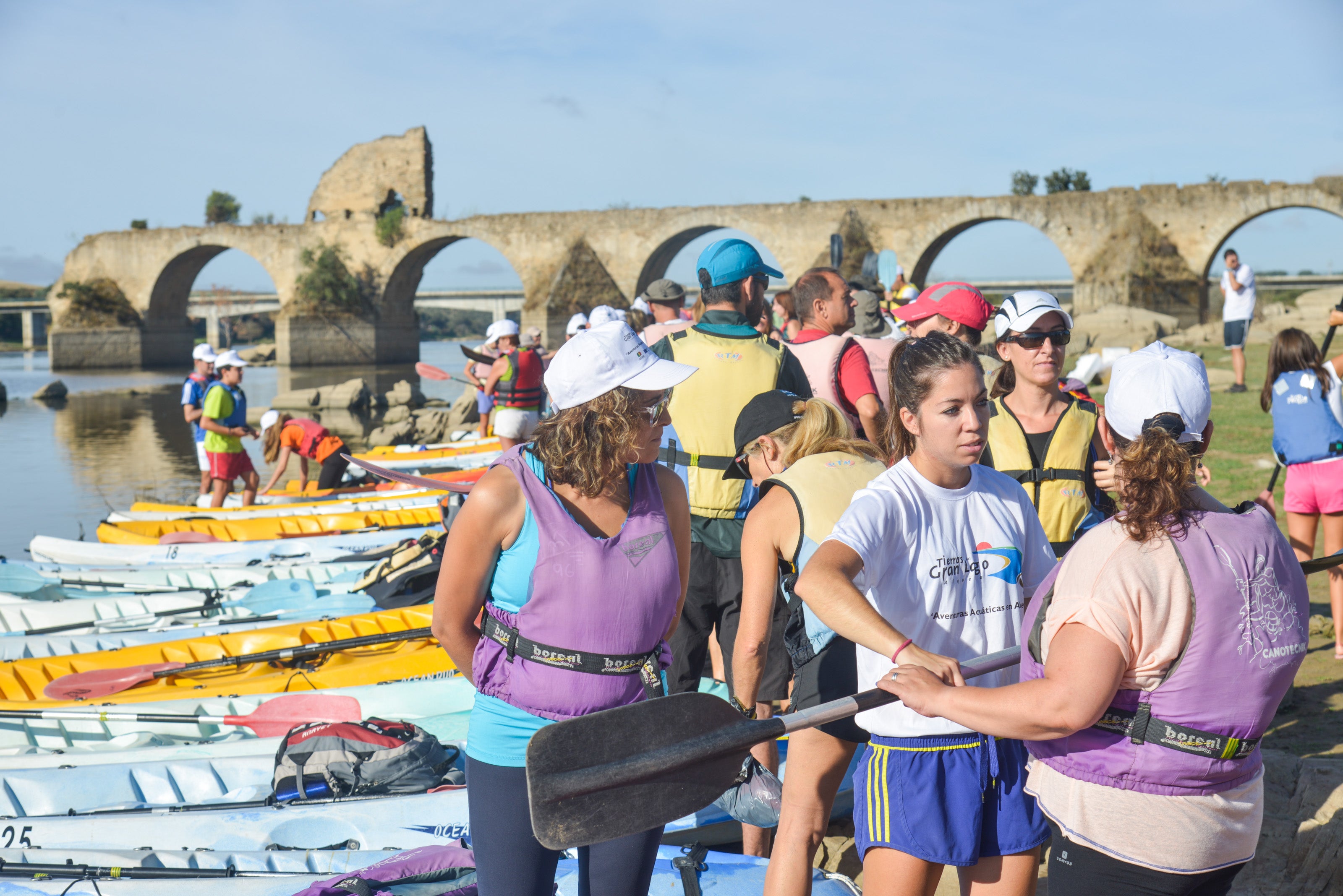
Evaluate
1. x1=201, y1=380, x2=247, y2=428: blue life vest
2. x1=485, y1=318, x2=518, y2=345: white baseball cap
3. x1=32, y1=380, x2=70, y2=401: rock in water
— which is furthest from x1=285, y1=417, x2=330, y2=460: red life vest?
x1=32, y1=380, x2=70, y2=401: rock in water

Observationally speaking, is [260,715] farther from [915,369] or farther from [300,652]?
[915,369]

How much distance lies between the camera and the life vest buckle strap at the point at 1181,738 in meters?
1.54

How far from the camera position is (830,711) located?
180cm

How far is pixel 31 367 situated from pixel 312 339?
47.6 feet

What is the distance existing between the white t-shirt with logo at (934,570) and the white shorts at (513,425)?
6556 millimetres

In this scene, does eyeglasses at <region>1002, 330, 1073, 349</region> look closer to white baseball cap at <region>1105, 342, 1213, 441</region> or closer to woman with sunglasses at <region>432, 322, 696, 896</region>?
white baseball cap at <region>1105, 342, 1213, 441</region>

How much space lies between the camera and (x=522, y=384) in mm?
9211

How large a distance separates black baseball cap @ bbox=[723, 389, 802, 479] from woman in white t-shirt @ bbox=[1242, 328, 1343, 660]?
114 inches

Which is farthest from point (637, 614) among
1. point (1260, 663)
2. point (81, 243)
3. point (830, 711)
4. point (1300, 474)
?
point (81, 243)

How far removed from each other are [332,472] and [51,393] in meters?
21.2

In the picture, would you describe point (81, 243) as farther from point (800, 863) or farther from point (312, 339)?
point (800, 863)

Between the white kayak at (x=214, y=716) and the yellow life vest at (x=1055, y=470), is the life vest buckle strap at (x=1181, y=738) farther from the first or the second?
the white kayak at (x=214, y=716)

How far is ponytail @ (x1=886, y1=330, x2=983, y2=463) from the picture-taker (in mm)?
1996

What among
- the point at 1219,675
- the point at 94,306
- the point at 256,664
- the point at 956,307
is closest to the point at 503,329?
the point at 256,664
